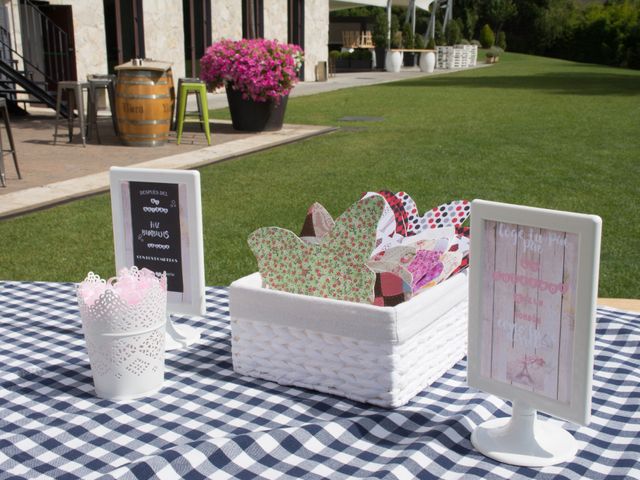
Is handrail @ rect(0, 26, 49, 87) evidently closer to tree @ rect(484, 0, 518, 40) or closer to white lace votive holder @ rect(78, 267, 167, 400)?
white lace votive holder @ rect(78, 267, 167, 400)

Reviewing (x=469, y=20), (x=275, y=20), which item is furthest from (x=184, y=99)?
(x=469, y=20)

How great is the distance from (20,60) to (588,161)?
991 cm

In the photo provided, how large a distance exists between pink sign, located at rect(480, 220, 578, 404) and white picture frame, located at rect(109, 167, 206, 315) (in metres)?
0.64

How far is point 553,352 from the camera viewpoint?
3.85 feet

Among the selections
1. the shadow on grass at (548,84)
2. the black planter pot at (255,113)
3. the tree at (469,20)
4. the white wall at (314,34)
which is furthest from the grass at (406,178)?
the tree at (469,20)

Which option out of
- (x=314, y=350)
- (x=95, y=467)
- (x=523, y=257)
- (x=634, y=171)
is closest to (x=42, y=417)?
(x=95, y=467)

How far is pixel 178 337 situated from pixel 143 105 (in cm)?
787

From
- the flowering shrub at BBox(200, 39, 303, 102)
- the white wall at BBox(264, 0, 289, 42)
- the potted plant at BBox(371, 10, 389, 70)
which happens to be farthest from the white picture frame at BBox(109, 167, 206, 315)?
the potted plant at BBox(371, 10, 389, 70)

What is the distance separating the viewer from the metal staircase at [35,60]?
1194 centimetres

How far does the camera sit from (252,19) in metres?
19.2

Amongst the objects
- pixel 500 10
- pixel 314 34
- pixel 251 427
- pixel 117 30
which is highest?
pixel 500 10

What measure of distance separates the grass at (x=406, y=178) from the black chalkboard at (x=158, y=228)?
258 cm

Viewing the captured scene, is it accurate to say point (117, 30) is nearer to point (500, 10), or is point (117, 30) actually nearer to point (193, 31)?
point (193, 31)

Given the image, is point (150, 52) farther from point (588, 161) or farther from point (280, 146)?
point (588, 161)
